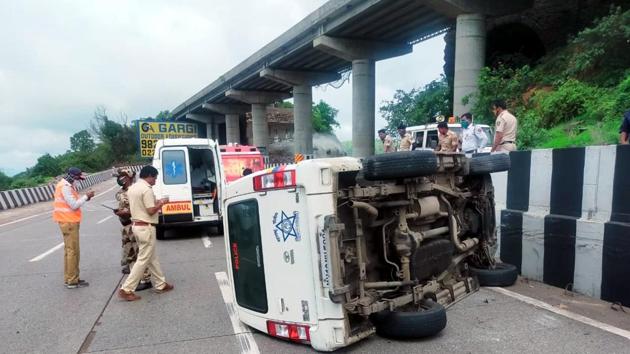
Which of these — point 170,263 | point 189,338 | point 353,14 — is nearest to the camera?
point 189,338

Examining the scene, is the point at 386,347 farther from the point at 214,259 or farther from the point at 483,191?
the point at 214,259

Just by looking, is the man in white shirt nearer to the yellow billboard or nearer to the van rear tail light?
the van rear tail light

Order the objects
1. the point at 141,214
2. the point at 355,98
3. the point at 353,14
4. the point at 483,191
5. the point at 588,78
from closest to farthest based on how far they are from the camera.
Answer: the point at 483,191, the point at 141,214, the point at 588,78, the point at 353,14, the point at 355,98

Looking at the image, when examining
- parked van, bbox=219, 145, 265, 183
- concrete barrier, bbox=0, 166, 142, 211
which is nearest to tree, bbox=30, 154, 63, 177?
concrete barrier, bbox=0, 166, 142, 211

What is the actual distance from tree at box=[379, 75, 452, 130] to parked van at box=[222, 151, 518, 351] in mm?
18761

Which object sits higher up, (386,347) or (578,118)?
(578,118)

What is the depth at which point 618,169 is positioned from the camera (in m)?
4.14

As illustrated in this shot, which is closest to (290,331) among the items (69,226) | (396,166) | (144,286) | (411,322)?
(411,322)

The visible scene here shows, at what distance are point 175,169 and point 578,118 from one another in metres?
10.2

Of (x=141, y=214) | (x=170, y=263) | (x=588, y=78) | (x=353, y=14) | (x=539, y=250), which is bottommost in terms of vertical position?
(x=170, y=263)

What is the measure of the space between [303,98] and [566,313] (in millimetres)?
28924

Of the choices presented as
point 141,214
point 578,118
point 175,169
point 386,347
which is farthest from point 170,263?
point 578,118

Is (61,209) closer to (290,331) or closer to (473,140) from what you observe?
(290,331)

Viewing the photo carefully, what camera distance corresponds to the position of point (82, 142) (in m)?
71.4
